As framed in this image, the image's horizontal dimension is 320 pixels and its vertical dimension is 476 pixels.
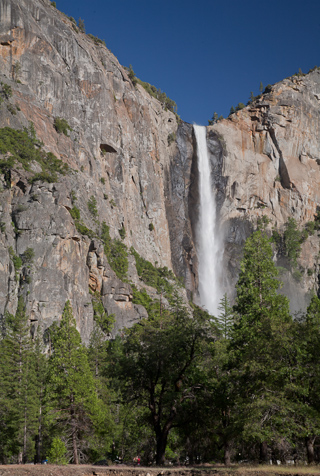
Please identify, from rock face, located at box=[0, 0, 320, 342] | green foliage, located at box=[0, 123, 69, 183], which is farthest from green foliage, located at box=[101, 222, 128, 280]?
green foliage, located at box=[0, 123, 69, 183]

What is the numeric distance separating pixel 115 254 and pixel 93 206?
7114 millimetres

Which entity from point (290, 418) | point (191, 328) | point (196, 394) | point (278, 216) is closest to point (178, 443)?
point (196, 394)

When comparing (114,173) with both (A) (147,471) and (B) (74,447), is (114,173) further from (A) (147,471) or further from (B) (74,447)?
(A) (147,471)

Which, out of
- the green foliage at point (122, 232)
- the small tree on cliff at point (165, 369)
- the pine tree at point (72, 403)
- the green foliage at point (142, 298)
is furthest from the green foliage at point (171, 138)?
the small tree on cliff at point (165, 369)

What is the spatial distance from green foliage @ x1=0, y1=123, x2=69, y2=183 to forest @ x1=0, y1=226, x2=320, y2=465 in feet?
87.2

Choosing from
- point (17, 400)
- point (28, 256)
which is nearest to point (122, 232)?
point (28, 256)

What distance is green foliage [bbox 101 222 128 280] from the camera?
68.3m

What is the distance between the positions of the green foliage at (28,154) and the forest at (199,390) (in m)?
26.6

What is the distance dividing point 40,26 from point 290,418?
73.5 metres

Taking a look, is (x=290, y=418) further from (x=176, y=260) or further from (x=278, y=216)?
(x=278, y=216)

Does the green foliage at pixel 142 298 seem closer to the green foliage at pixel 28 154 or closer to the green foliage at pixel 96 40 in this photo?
the green foliage at pixel 28 154

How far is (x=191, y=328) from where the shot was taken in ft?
84.9

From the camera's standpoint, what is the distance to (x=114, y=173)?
81.1 m

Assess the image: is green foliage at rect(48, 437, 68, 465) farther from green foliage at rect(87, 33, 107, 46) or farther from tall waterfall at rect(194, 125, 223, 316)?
green foliage at rect(87, 33, 107, 46)
